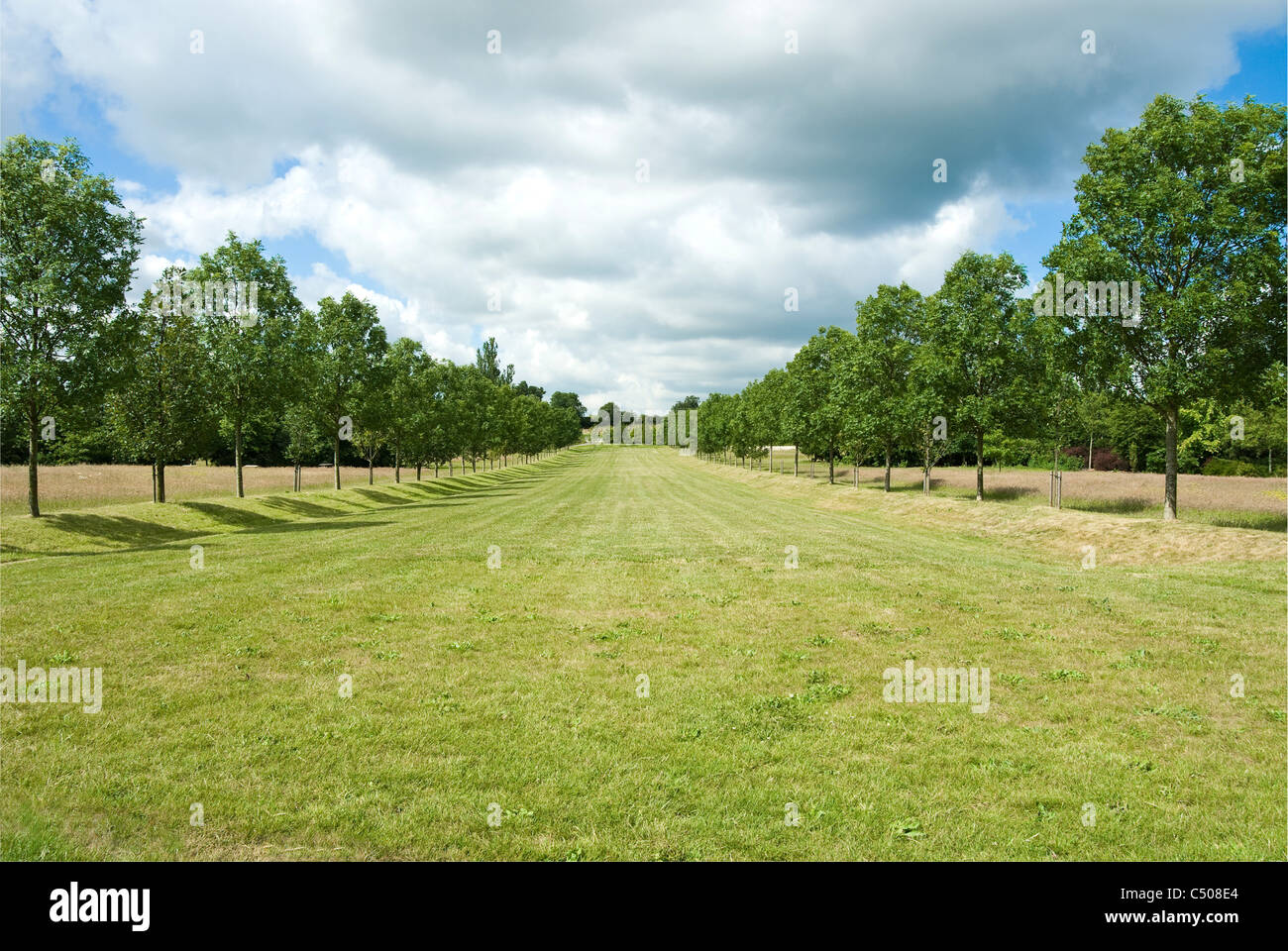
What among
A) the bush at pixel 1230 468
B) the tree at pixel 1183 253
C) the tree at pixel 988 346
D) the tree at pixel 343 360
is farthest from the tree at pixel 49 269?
the bush at pixel 1230 468

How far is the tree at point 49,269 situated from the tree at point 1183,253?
128 feet

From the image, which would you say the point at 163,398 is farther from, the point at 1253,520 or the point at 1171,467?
the point at 1253,520

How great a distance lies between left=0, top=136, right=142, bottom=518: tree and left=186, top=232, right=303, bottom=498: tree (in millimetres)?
9499

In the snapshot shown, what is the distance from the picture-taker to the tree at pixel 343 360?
45.2 meters

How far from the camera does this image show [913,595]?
15.8 meters

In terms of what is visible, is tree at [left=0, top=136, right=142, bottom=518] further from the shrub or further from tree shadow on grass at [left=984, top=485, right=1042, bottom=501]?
the shrub

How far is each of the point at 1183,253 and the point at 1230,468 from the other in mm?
53947

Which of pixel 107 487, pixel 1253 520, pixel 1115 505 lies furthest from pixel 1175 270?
pixel 107 487

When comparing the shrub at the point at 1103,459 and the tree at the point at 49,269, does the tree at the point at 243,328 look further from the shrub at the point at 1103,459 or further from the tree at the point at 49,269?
the shrub at the point at 1103,459

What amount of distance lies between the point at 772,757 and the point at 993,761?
2.55 metres

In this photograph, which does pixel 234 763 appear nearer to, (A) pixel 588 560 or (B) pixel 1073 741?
(B) pixel 1073 741

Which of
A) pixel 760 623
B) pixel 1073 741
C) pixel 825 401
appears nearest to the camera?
pixel 1073 741
